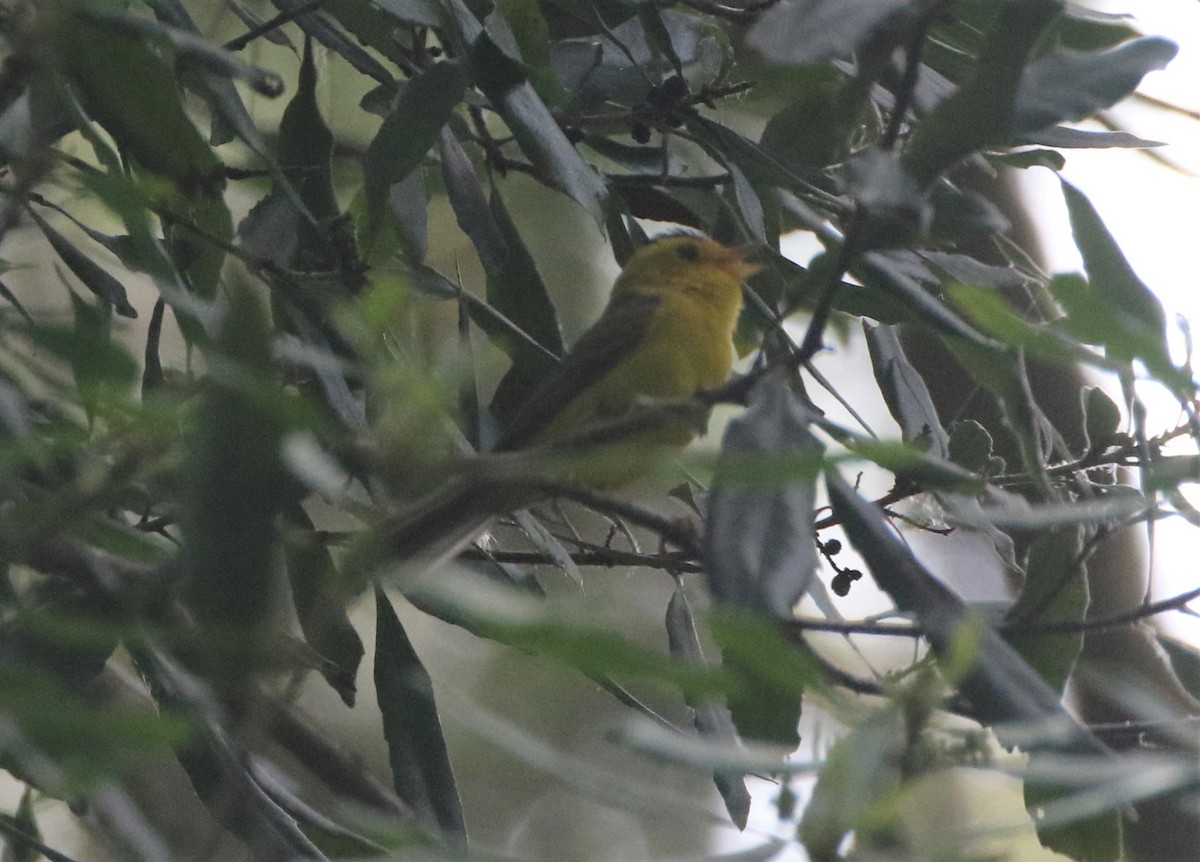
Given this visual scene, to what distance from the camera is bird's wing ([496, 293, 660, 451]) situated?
1.87 metres

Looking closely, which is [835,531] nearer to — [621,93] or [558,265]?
[621,93]

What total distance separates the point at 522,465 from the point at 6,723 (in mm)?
306

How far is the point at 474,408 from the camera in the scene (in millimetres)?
1881

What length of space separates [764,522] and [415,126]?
75 cm

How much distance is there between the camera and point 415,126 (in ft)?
4.98

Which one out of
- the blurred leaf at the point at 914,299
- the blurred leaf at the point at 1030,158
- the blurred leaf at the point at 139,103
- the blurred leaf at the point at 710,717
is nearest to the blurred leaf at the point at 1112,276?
the blurred leaf at the point at 914,299

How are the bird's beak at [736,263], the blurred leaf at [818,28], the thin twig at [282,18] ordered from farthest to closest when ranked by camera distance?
the bird's beak at [736,263] → the thin twig at [282,18] → the blurred leaf at [818,28]

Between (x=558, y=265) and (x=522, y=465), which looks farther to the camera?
(x=558, y=265)

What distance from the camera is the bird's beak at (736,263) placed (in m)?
2.29

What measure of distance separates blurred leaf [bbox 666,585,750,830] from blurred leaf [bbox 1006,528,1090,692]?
32 cm

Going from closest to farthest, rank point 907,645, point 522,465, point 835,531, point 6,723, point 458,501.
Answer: point 6,723, point 522,465, point 458,501, point 835,531, point 907,645

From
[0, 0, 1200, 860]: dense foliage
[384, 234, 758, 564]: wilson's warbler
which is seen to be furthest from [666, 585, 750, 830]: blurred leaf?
[384, 234, 758, 564]: wilson's warbler

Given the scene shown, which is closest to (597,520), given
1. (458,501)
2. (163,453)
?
(458,501)

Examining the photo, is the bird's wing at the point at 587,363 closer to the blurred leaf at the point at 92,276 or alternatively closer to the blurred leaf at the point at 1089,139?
the blurred leaf at the point at 92,276
